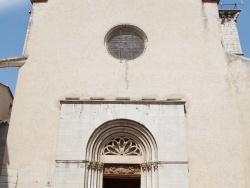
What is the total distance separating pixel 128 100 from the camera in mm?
9672

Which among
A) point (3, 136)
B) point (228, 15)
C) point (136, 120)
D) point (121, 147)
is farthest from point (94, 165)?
point (228, 15)

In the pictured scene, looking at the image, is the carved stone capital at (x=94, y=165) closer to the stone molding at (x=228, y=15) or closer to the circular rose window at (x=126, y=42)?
the circular rose window at (x=126, y=42)

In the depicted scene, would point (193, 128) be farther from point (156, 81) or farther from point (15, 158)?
Result: point (15, 158)

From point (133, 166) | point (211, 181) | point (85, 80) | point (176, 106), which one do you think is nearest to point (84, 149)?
point (133, 166)

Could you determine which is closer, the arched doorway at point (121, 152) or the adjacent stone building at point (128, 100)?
the adjacent stone building at point (128, 100)

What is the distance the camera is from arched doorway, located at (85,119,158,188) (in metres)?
9.16

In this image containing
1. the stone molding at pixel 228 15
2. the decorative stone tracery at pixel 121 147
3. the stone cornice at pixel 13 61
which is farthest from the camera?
the stone molding at pixel 228 15

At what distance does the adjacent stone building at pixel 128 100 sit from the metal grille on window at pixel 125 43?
3 centimetres

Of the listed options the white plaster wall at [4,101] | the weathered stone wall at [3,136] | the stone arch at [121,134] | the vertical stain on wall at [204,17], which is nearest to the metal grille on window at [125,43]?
the vertical stain on wall at [204,17]

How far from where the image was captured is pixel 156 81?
10.2 metres

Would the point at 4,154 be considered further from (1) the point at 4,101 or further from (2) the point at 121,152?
(1) the point at 4,101

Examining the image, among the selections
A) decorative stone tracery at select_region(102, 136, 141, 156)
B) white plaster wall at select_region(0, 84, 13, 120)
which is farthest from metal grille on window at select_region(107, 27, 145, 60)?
white plaster wall at select_region(0, 84, 13, 120)

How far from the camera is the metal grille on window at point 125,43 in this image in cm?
1088

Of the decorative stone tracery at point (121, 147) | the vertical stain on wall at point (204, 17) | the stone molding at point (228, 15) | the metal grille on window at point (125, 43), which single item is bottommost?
the decorative stone tracery at point (121, 147)
